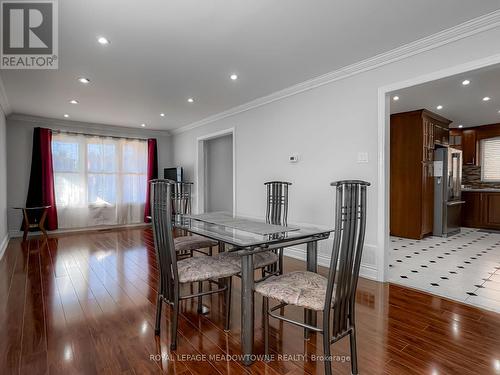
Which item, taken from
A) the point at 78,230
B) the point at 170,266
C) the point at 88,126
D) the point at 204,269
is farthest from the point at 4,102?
the point at 204,269

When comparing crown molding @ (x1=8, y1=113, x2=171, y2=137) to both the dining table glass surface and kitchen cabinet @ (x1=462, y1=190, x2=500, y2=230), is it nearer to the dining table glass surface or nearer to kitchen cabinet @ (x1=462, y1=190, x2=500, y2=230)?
the dining table glass surface

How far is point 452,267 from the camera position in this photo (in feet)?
11.8

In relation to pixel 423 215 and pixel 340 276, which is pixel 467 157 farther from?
pixel 340 276

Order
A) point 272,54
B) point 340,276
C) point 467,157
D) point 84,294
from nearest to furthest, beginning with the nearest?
point 340,276 < point 84,294 < point 272,54 < point 467,157

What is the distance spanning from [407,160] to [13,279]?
6.53 m

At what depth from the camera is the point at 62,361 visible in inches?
67.4

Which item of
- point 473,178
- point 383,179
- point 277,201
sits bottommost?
point 277,201

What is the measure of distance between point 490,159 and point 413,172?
128 inches

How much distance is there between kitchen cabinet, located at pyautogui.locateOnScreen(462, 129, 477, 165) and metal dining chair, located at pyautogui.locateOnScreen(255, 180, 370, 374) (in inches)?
292

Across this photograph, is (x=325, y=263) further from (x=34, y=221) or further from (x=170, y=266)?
(x=34, y=221)

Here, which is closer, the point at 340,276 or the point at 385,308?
the point at 340,276

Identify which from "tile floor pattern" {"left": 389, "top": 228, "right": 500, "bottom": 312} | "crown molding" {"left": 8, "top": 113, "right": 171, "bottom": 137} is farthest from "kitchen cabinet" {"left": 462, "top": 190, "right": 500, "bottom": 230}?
"crown molding" {"left": 8, "top": 113, "right": 171, "bottom": 137}

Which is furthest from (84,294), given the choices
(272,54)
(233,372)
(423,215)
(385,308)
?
(423,215)

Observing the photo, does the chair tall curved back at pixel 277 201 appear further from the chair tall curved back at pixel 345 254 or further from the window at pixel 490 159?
the window at pixel 490 159
